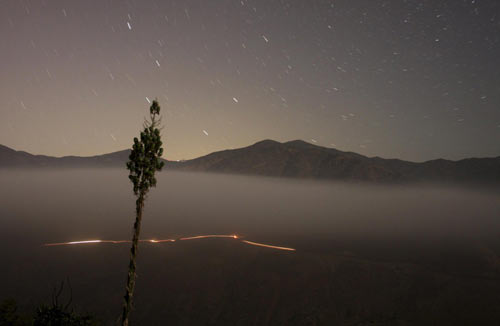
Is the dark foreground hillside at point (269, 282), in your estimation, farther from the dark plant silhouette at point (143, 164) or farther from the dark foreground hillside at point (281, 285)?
the dark plant silhouette at point (143, 164)

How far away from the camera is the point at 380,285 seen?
124 m

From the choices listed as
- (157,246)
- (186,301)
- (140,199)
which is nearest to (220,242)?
(157,246)

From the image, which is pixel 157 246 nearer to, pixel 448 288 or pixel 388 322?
pixel 388 322

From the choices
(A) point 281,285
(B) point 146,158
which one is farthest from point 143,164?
(A) point 281,285

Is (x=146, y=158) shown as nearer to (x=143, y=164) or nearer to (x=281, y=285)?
(x=143, y=164)

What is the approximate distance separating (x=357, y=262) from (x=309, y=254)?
2597 centimetres

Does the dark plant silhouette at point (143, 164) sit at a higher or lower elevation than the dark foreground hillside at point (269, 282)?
higher

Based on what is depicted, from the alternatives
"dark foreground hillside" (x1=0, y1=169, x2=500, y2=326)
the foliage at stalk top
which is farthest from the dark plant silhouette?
"dark foreground hillside" (x1=0, y1=169, x2=500, y2=326)

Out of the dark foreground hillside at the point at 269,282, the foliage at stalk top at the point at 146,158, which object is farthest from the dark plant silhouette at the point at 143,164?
the dark foreground hillside at the point at 269,282

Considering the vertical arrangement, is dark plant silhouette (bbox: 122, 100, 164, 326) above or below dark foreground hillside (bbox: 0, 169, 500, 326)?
above

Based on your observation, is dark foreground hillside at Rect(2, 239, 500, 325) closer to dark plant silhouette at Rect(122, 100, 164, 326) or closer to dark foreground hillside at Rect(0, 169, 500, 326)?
dark foreground hillside at Rect(0, 169, 500, 326)

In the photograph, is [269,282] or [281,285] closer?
[281,285]

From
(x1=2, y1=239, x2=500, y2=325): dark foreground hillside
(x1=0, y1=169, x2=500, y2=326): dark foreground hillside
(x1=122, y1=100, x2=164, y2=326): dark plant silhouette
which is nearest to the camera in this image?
(x1=122, y1=100, x2=164, y2=326): dark plant silhouette

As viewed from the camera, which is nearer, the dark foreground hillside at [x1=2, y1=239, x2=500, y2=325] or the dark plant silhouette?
the dark plant silhouette
